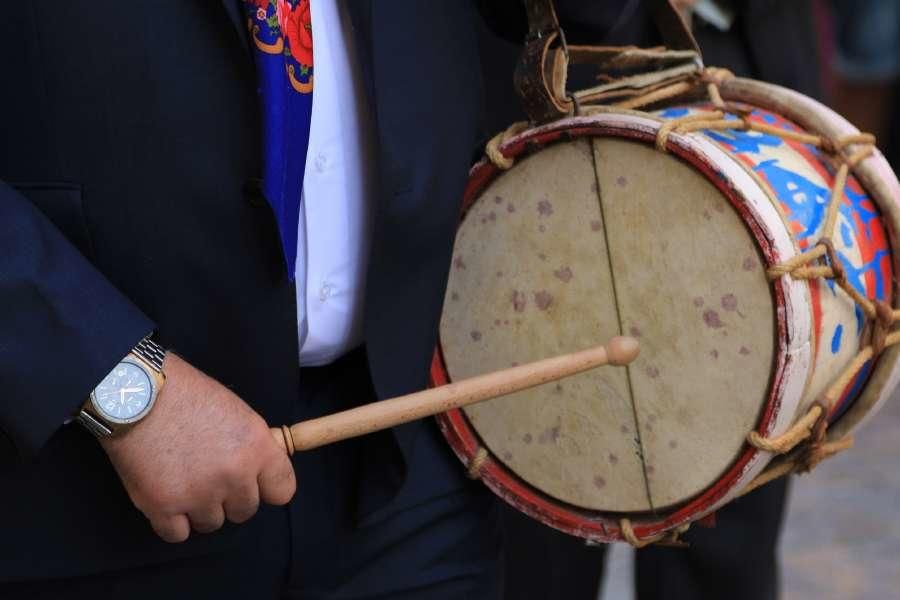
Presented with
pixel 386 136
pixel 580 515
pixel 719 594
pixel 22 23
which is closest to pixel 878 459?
pixel 719 594

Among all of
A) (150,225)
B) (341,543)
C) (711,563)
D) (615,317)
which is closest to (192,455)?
(150,225)

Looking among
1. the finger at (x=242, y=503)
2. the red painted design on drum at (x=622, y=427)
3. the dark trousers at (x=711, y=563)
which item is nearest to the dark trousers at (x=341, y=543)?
the red painted design on drum at (x=622, y=427)

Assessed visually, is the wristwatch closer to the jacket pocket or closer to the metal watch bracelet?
the metal watch bracelet

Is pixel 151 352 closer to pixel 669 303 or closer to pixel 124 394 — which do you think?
pixel 124 394

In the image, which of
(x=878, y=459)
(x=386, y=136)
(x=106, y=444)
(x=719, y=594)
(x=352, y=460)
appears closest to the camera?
(x=106, y=444)

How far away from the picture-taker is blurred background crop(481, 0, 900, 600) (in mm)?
2191

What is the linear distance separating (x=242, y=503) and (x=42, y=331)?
232 mm

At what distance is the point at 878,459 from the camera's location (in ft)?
12.5

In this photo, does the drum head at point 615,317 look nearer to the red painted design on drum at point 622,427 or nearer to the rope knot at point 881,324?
the red painted design on drum at point 622,427

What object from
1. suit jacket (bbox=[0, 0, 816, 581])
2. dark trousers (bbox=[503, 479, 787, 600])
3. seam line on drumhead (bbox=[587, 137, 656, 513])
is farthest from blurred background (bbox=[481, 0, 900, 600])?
suit jacket (bbox=[0, 0, 816, 581])

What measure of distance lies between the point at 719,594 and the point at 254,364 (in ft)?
4.58

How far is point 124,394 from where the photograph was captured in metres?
1.15

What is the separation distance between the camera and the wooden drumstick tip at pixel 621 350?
1377mm

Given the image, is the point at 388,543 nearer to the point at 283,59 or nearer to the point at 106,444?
the point at 106,444
